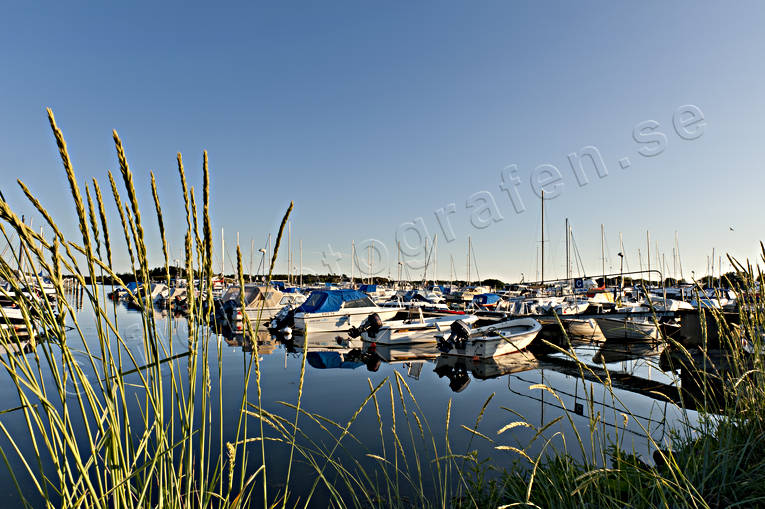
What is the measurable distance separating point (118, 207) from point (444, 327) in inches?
548

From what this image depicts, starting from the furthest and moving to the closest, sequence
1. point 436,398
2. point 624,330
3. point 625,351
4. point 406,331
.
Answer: point 624,330, point 406,331, point 625,351, point 436,398

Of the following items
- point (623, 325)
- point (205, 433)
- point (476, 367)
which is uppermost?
point (205, 433)

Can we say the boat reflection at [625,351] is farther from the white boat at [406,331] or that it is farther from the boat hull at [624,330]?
the white boat at [406,331]

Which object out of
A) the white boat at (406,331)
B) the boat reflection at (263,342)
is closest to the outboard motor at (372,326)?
the white boat at (406,331)

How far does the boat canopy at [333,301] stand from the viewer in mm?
18250

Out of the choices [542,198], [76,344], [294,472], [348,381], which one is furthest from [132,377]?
[542,198]

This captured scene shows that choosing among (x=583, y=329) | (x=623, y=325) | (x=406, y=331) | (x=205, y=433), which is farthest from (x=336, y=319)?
(x=205, y=433)

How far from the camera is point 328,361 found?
492 inches

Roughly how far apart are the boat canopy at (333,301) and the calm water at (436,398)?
2976 millimetres

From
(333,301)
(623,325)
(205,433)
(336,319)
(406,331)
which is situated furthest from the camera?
(333,301)

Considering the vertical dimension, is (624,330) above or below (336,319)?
below

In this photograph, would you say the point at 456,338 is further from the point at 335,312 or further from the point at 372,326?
the point at 335,312

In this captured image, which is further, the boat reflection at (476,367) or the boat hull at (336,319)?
the boat hull at (336,319)

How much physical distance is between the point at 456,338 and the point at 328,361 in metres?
4.08
